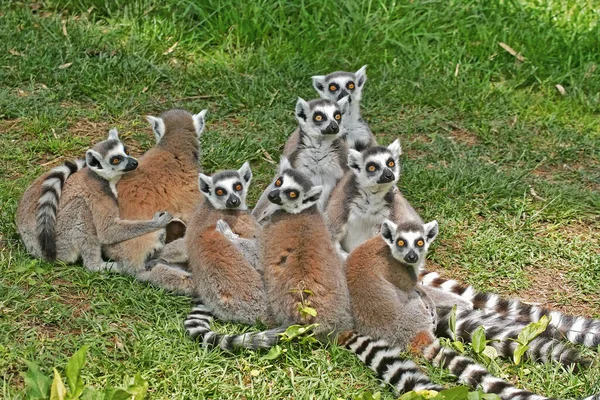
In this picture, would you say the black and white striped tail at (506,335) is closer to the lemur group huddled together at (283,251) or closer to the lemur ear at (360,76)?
the lemur group huddled together at (283,251)

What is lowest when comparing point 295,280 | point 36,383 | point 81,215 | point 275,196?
point 81,215

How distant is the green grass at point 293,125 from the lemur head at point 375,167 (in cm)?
62

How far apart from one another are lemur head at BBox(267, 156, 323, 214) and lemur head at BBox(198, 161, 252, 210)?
232 mm

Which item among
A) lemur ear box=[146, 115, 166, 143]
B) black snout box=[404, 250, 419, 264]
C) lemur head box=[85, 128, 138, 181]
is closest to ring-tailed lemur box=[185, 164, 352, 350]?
black snout box=[404, 250, 419, 264]

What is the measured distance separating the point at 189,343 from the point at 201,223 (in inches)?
31.1

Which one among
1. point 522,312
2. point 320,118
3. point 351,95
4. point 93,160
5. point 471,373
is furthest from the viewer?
point 351,95

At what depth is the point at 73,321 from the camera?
435cm

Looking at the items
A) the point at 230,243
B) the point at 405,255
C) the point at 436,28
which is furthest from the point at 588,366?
the point at 436,28

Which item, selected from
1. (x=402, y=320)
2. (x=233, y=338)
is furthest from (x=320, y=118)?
(x=233, y=338)

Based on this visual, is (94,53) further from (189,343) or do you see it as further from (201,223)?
(189,343)

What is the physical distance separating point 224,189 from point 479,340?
1587 mm

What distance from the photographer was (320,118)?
5.59 m

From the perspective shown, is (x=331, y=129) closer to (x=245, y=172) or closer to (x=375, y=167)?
(x=375, y=167)

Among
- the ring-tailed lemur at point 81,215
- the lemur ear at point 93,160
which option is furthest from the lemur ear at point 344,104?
the lemur ear at point 93,160
